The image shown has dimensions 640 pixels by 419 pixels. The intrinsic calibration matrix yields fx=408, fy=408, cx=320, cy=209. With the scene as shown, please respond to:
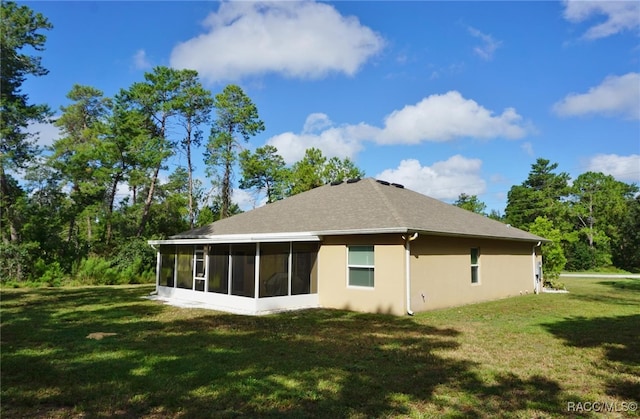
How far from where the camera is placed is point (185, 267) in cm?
1462

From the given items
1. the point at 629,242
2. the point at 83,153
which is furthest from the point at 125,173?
the point at 629,242

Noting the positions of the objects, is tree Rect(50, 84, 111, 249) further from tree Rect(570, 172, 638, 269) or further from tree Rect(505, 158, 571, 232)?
tree Rect(570, 172, 638, 269)

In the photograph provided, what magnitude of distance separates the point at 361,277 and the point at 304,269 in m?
1.89

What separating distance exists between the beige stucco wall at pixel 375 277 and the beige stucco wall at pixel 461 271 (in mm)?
483

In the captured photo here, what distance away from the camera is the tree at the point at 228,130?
3281 cm

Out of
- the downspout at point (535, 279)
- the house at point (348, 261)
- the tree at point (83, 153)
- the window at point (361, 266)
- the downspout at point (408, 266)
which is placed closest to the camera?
the downspout at point (408, 266)

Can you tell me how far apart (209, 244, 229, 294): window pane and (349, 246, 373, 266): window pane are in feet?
12.8

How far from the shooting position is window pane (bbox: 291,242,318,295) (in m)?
12.7

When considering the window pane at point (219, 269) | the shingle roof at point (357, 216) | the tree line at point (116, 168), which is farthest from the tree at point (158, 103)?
the window pane at point (219, 269)

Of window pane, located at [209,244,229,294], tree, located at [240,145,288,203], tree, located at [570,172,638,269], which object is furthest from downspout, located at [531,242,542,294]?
tree, located at [570,172,638,269]

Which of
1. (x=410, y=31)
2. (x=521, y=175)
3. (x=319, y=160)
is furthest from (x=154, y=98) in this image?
(x=521, y=175)

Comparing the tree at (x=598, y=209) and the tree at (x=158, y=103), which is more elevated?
the tree at (x=158, y=103)

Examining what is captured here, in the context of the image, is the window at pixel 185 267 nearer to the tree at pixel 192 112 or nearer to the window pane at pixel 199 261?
the window pane at pixel 199 261

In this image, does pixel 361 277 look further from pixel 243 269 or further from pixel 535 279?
pixel 535 279
